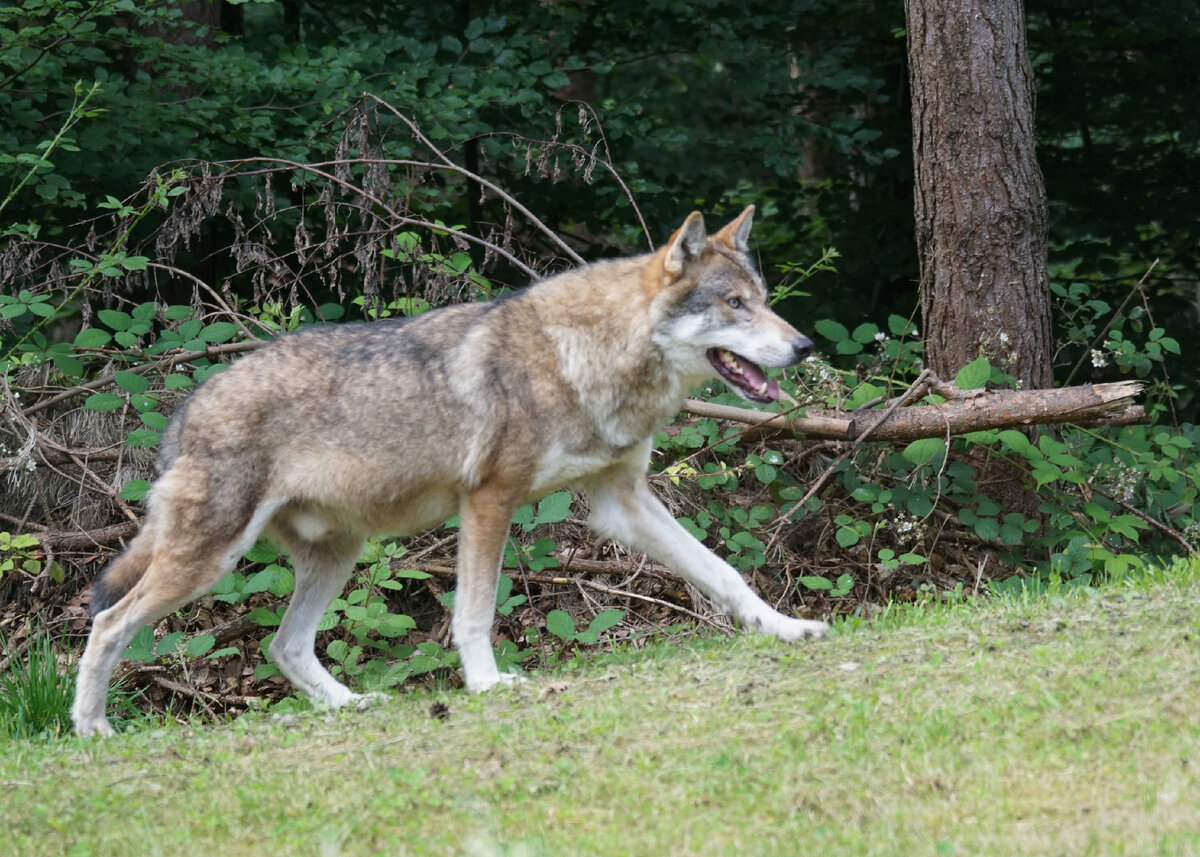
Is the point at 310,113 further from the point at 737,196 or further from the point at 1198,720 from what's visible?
the point at 1198,720

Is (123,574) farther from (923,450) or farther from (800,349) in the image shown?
(923,450)

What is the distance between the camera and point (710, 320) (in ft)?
19.1

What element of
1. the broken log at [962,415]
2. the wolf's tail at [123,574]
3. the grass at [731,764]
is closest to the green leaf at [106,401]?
the wolf's tail at [123,574]

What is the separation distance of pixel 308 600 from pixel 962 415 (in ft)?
12.9

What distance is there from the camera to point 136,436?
7.29m

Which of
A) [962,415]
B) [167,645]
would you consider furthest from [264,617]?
[962,415]

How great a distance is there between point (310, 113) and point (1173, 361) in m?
7.90

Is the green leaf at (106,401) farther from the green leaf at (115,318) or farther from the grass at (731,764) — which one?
the grass at (731,764)

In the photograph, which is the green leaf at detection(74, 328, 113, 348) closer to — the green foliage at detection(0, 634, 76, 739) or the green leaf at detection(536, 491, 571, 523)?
the green foliage at detection(0, 634, 76, 739)

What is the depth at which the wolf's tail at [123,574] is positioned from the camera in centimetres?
595

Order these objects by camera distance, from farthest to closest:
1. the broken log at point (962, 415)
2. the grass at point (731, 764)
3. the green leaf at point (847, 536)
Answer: the green leaf at point (847, 536), the broken log at point (962, 415), the grass at point (731, 764)

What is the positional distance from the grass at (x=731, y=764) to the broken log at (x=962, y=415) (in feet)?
6.20

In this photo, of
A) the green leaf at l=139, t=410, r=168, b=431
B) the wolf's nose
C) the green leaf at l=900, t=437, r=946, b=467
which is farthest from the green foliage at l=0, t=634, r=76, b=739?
the green leaf at l=900, t=437, r=946, b=467

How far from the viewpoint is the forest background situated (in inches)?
306
